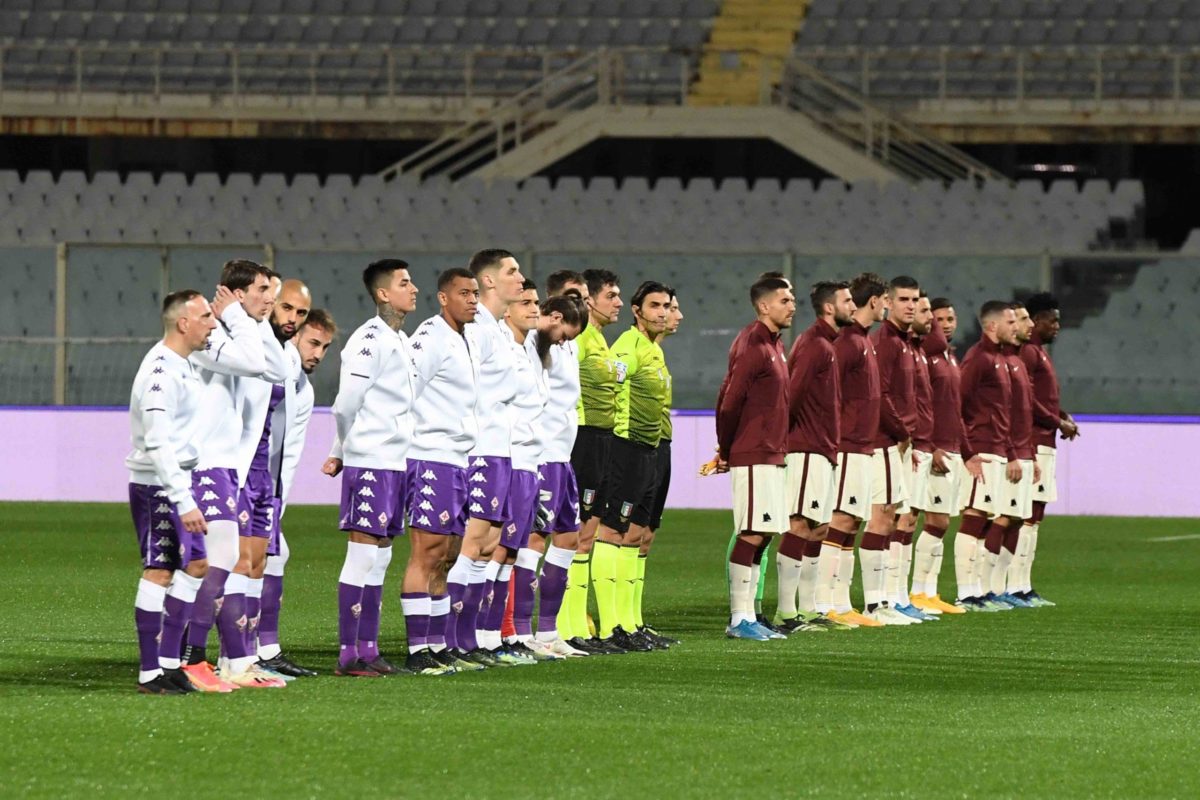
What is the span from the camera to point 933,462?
525 inches

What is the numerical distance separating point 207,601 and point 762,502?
3756mm

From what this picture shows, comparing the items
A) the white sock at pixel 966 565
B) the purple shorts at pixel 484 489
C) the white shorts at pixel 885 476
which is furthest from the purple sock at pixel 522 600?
the white sock at pixel 966 565

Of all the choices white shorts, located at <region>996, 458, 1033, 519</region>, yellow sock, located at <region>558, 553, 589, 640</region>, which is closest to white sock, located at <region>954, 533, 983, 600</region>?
white shorts, located at <region>996, 458, 1033, 519</region>

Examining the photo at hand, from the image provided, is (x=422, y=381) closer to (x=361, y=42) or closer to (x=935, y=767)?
(x=935, y=767)

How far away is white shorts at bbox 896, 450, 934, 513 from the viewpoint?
13297mm

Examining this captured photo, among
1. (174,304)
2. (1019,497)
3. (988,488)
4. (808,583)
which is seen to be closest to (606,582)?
(808,583)

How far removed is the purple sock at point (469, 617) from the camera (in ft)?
32.2

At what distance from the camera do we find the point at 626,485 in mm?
10945

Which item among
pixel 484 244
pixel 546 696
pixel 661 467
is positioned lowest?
pixel 546 696

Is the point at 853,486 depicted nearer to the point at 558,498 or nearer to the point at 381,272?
the point at 558,498

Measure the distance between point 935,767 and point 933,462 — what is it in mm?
6579

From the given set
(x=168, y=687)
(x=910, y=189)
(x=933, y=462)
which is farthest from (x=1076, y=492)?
(x=168, y=687)

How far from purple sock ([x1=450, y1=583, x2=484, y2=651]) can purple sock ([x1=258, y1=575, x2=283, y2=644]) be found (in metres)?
0.85

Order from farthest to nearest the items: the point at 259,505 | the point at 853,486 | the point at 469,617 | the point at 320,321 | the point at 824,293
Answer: the point at 853,486 → the point at 824,293 → the point at 320,321 → the point at 469,617 → the point at 259,505
